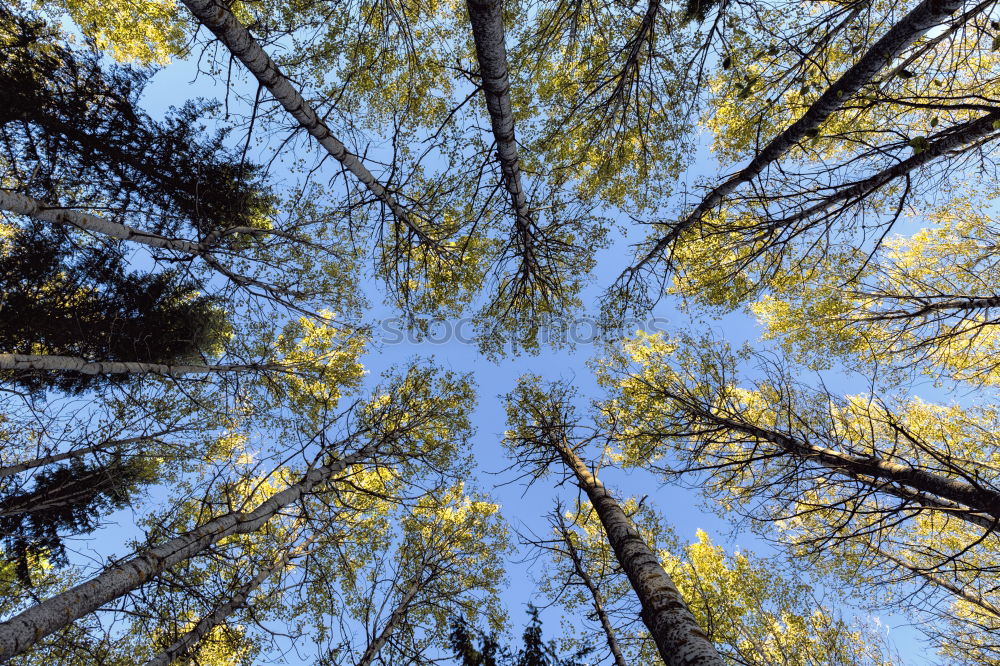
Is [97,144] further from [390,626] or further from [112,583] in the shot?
[390,626]

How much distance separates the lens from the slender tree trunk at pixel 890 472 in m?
3.16

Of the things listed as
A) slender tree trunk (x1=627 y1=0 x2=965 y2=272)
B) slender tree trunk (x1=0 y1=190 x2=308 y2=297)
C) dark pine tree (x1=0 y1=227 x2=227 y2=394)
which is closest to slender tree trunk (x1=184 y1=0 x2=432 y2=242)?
slender tree trunk (x1=0 y1=190 x2=308 y2=297)

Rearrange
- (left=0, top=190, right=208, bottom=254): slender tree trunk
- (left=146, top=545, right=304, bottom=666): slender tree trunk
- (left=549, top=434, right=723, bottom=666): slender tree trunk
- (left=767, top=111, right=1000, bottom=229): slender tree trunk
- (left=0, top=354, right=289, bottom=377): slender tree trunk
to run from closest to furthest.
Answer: (left=549, top=434, right=723, bottom=666): slender tree trunk → (left=767, top=111, right=1000, bottom=229): slender tree trunk → (left=0, top=190, right=208, bottom=254): slender tree trunk → (left=146, top=545, right=304, bottom=666): slender tree trunk → (left=0, top=354, right=289, bottom=377): slender tree trunk

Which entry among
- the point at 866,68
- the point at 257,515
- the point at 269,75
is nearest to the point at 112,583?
the point at 257,515

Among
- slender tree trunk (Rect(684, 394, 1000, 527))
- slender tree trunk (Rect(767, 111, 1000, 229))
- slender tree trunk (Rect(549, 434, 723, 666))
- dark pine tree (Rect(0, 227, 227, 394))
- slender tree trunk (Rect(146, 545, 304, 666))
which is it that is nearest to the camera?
slender tree trunk (Rect(549, 434, 723, 666))

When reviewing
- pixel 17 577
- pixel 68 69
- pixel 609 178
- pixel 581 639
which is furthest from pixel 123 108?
pixel 581 639

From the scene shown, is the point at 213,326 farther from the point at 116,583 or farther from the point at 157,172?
the point at 116,583

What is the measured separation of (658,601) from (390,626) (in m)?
4.15

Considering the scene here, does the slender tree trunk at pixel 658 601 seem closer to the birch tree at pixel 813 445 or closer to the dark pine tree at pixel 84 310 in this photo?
the birch tree at pixel 813 445

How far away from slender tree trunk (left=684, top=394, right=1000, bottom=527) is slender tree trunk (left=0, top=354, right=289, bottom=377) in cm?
730

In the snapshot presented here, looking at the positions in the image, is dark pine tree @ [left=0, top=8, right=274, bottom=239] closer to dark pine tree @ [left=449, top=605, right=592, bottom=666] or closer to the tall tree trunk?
the tall tree trunk

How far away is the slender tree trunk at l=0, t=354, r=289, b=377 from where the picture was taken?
15.9ft

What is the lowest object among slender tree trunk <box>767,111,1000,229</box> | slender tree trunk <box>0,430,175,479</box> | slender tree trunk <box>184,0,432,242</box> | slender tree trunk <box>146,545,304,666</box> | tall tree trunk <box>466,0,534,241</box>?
slender tree trunk <box>146,545,304,666</box>

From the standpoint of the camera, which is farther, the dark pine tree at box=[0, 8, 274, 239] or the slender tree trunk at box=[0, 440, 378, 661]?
the dark pine tree at box=[0, 8, 274, 239]
